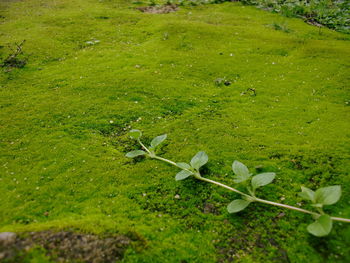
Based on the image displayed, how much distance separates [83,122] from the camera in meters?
6.08

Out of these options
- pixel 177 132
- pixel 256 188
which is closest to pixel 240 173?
pixel 256 188

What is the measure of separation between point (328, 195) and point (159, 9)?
50.6 ft

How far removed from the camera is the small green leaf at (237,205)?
12.0 feet

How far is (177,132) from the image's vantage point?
18.6 feet

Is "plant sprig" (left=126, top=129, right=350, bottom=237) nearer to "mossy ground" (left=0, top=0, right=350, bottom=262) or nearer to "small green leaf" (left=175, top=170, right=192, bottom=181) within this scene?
"small green leaf" (left=175, top=170, right=192, bottom=181)

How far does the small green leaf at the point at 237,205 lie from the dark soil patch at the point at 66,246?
144 cm

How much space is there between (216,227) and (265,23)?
1188 cm

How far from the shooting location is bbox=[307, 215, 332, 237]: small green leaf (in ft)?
10.3

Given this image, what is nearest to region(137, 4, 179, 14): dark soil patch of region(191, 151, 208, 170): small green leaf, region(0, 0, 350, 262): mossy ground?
region(0, 0, 350, 262): mossy ground

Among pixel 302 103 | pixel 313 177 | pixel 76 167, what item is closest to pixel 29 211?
pixel 76 167

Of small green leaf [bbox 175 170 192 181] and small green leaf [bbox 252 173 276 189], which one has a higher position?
small green leaf [bbox 252 173 276 189]

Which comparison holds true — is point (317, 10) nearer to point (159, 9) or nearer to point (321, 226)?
point (159, 9)

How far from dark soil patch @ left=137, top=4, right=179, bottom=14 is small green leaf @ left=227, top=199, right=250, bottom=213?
14.2m

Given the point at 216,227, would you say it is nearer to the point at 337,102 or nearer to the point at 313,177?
the point at 313,177
